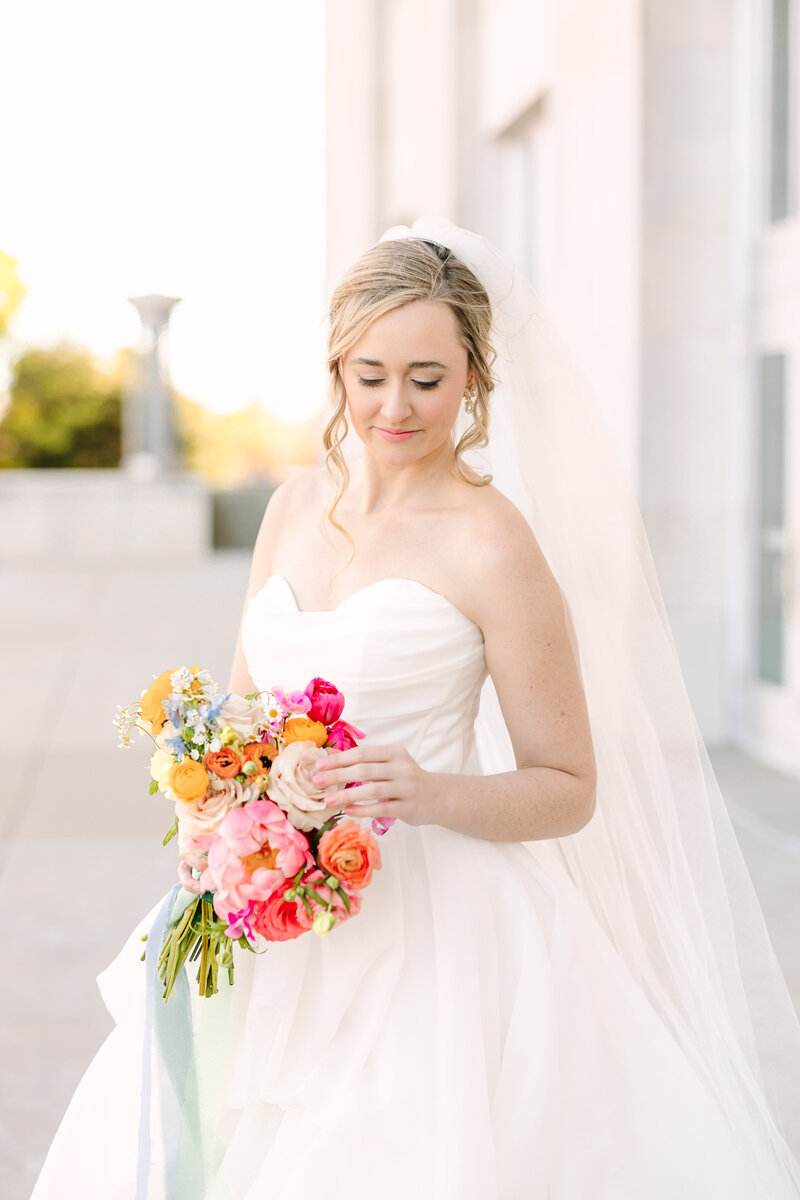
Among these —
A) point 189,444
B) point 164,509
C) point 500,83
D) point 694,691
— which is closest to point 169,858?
point 694,691

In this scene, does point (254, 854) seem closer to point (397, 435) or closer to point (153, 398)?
point (397, 435)

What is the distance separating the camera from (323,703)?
1.58 metres

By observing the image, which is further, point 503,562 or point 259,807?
point 503,562

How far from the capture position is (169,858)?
4793 millimetres

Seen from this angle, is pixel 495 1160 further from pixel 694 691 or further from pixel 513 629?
pixel 694 691

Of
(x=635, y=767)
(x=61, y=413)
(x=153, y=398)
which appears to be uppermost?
(x=61, y=413)

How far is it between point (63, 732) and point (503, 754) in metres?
5.02

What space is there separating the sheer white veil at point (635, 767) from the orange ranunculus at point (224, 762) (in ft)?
2.44

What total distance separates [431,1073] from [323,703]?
1.90 feet

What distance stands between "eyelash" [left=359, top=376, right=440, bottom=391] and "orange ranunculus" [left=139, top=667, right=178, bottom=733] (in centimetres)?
54

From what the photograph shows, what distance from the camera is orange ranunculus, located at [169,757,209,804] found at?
1.53 meters

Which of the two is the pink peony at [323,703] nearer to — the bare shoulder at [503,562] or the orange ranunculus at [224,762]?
the orange ranunculus at [224,762]

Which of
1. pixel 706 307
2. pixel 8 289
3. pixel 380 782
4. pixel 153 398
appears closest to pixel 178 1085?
pixel 380 782

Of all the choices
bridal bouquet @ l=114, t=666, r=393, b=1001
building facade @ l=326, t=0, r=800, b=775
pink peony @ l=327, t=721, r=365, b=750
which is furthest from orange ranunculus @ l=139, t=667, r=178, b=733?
building facade @ l=326, t=0, r=800, b=775
